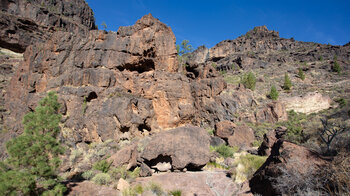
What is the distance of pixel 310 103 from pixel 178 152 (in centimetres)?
3657

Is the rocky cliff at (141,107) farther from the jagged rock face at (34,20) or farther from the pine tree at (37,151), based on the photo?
the jagged rock face at (34,20)

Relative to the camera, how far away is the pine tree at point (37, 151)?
19.0 ft

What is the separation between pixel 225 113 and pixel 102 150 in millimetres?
16837

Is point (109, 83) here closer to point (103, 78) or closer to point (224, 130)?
point (103, 78)

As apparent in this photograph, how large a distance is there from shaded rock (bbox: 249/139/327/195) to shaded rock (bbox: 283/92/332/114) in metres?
34.5

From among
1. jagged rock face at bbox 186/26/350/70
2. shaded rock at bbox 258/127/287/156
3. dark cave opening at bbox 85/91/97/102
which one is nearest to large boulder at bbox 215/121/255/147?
shaded rock at bbox 258/127/287/156

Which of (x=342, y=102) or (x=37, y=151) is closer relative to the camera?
(x=37, y=151)

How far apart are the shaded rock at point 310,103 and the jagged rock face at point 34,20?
6435 cm

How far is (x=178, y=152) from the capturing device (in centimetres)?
991

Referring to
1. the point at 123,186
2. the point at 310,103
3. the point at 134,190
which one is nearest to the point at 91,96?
the point at 123,186

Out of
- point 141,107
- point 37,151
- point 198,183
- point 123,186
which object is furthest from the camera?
point 141,107

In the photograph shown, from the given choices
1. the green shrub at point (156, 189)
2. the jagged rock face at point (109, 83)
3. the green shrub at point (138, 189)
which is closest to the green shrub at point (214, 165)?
the green shrub at point (156, 189)

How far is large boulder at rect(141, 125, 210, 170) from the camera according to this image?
9.77 meters

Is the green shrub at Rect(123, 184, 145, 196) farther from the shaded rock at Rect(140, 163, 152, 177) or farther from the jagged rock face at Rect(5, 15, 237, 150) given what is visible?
the jagged rock face at Rect(5, 15, 237, 150)
